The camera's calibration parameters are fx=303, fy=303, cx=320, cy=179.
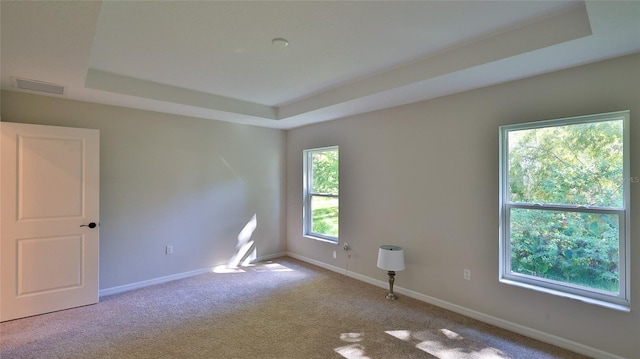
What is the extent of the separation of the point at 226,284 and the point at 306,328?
161cm

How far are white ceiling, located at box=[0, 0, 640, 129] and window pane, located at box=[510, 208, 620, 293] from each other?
1.28 meters

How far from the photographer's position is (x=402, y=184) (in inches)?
149

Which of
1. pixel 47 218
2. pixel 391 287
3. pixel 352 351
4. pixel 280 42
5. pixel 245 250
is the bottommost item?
pixel 352 351

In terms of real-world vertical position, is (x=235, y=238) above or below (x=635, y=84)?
below

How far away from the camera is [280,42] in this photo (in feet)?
7.94

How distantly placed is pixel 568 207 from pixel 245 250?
4242 mm

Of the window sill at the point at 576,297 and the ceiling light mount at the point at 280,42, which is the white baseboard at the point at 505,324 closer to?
the window sill at the point at 576,297

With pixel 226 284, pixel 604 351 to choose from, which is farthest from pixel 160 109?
pixel 604 351

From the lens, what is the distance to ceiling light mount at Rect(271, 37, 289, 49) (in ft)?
7.82

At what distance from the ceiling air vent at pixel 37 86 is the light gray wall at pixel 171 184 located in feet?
0.85

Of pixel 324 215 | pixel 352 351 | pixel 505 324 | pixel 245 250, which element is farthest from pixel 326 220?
pixel 505 324

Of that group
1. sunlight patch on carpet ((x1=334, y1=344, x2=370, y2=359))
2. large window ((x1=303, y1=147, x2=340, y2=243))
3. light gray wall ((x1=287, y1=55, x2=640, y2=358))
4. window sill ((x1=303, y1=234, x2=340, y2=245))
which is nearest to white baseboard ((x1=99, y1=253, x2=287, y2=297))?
window sill ((x1=303, y1=234, x2=340, y2=245))

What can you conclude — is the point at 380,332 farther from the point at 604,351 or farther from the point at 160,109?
the point at 160,109

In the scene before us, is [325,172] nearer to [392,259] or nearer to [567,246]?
[392,259]
